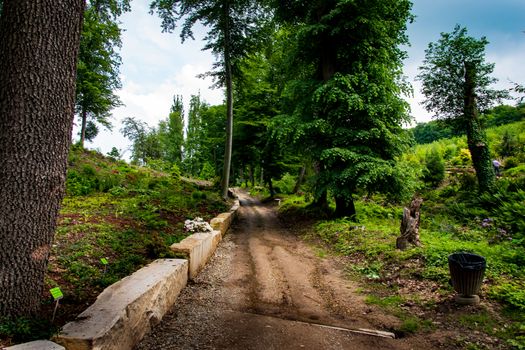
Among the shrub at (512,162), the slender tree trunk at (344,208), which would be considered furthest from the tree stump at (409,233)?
the shrub at (512,162)

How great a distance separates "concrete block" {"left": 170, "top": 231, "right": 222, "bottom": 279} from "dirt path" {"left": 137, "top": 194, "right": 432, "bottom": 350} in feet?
0.66

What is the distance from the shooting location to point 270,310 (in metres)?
4.33

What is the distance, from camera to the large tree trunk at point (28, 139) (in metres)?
2.42

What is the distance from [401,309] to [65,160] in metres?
4.84

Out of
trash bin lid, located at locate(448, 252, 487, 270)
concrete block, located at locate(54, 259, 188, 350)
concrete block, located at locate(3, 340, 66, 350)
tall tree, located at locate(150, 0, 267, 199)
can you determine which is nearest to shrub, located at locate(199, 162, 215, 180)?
tall tree, located at locate(150, 0, 267, 199)

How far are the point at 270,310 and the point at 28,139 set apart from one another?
365 cm

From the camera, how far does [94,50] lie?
18562 mm

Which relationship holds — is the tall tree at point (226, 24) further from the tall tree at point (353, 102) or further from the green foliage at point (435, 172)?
the green foliage at point (435, 172)

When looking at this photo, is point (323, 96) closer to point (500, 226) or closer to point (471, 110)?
point (500, 226)

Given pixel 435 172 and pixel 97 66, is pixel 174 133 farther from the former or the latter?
pixel 435 172

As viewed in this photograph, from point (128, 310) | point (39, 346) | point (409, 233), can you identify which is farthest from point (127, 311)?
point (409, 233)

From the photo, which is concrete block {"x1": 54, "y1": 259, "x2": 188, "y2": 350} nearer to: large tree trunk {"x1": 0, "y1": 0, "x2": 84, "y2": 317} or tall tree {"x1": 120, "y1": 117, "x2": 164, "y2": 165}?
large tree trunk {"x1": 0, "y1": 0, "x2": 84, "y2": 317}

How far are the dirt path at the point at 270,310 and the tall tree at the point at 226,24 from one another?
911 cm

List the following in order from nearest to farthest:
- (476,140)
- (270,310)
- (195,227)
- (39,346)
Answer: (39,346) → (270,310) → (195,227) → (476,140)
